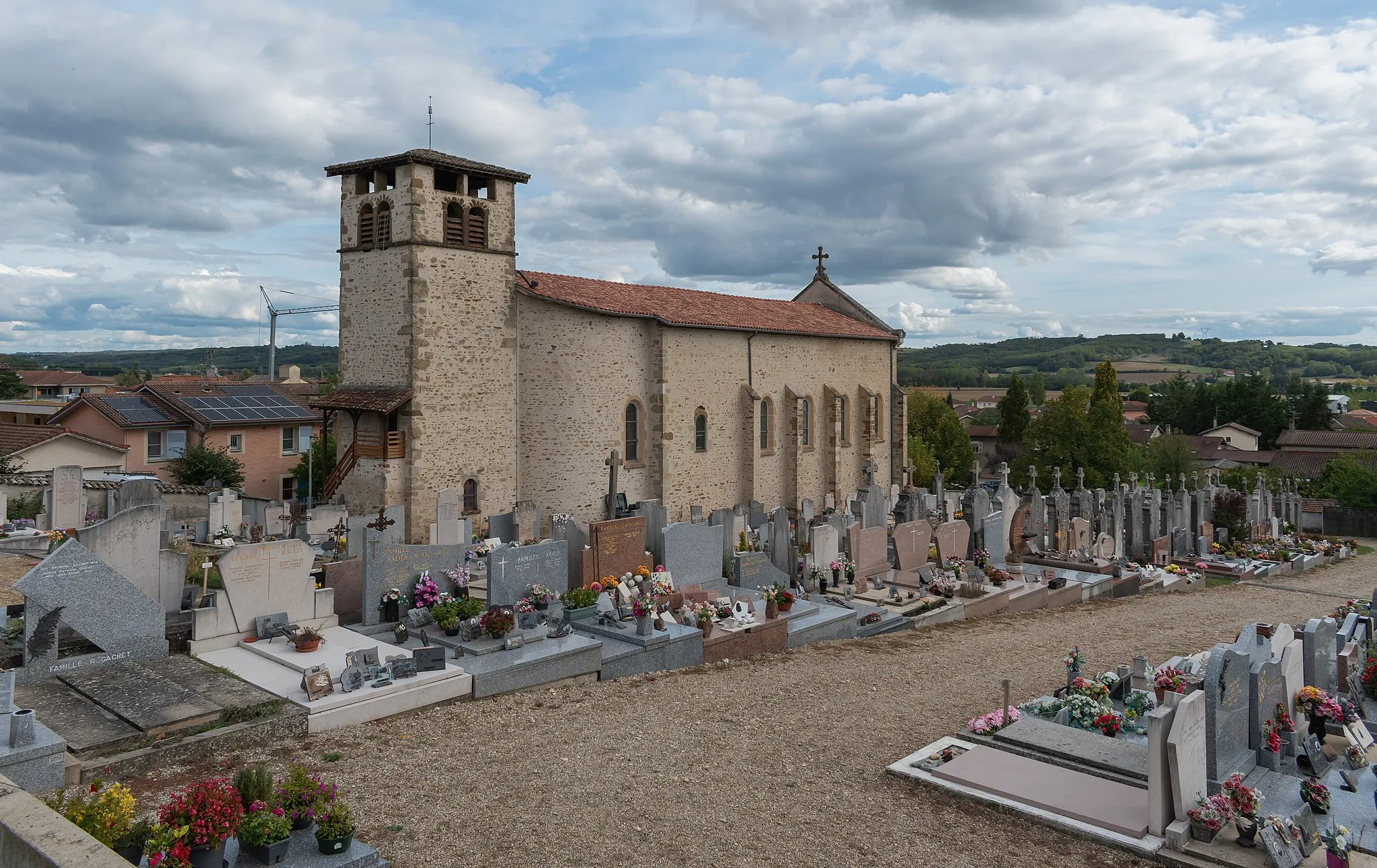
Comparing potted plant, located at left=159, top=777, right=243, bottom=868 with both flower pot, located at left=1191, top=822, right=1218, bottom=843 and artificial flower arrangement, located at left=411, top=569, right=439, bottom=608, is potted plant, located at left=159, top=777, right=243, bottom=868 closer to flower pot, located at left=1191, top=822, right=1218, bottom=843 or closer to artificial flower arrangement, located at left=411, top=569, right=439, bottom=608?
artificial flower arrangement, located at left=411, top=569, right=439, bottom=608

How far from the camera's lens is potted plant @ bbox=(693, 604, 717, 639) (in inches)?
507

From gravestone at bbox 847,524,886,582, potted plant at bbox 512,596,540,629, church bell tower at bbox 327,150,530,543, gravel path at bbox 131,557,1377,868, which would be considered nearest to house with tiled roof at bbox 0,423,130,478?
church bell tower at bbox 327,150,530,543

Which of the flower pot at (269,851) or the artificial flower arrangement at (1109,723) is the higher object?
the flower pot at (269,851)

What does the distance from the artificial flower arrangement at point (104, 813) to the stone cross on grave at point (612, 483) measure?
18.5m

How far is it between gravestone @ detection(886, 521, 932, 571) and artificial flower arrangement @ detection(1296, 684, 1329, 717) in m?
10.1

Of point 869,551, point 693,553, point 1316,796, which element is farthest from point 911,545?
point 1316,796

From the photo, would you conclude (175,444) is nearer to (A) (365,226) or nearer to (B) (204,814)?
(A) (365,226)

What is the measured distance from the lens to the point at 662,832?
7.05 m

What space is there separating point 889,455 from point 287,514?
23.6 metres

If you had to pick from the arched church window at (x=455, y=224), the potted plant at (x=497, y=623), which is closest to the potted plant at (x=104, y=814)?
the potted plant at (x=497, y=623)

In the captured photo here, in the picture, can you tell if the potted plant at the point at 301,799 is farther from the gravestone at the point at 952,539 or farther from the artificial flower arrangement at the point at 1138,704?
the gravestone at the point at 952,539

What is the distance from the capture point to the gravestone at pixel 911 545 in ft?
63.0

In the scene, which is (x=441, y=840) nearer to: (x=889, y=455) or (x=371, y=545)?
(x=371, y=545)

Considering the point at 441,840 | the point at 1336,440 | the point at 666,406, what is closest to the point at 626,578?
the point at 441,840
